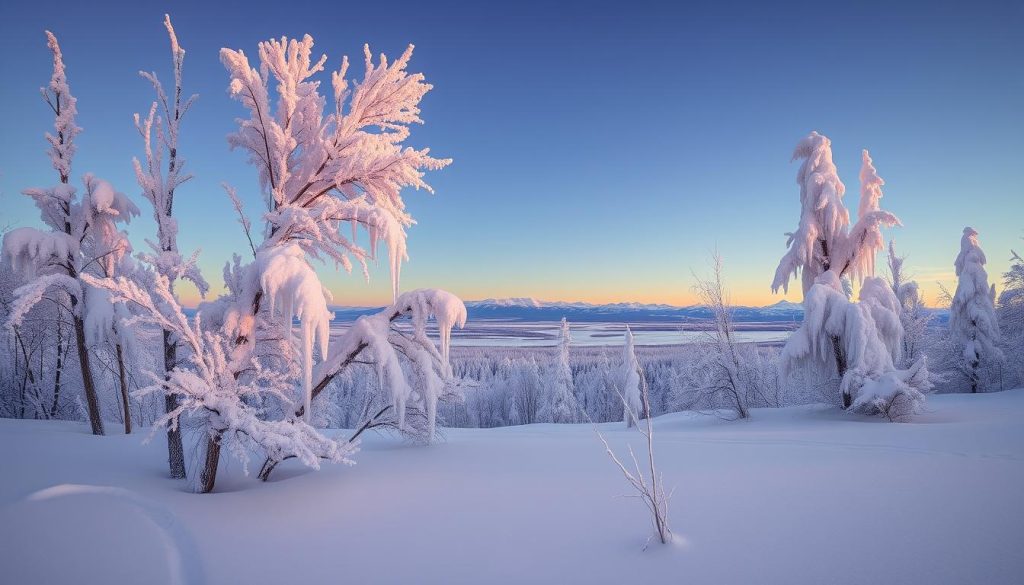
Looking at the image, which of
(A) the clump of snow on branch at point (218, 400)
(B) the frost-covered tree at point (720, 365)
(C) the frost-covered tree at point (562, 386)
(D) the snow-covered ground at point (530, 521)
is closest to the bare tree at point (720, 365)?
(B) the frost-covered tree at point (720, 365)

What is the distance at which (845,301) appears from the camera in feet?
37.2

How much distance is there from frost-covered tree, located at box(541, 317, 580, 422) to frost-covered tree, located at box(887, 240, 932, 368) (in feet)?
70.8

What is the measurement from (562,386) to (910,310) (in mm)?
23402

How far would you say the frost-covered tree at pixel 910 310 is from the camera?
21219 millimetres

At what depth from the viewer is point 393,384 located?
220 inches

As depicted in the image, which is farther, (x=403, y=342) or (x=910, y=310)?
(x=910, y=310)

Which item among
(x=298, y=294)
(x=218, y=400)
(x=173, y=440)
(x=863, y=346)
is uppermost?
(x=298, y=294)

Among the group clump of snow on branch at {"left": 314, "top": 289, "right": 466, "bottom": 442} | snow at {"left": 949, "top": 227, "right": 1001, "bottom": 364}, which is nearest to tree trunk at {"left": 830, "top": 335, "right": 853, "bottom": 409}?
clump of snow on branch at {"left": 314, "top": 289, "right": 466, "bottom": 442}

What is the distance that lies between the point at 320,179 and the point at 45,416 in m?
18.4

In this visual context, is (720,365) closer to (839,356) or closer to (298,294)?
(839,356)

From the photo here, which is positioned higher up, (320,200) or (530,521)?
(320,200)

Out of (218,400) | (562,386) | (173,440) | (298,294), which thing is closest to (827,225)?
(298,294)

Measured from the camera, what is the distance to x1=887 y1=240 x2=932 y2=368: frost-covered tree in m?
21.2

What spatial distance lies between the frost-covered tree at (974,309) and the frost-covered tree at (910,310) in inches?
57.2
